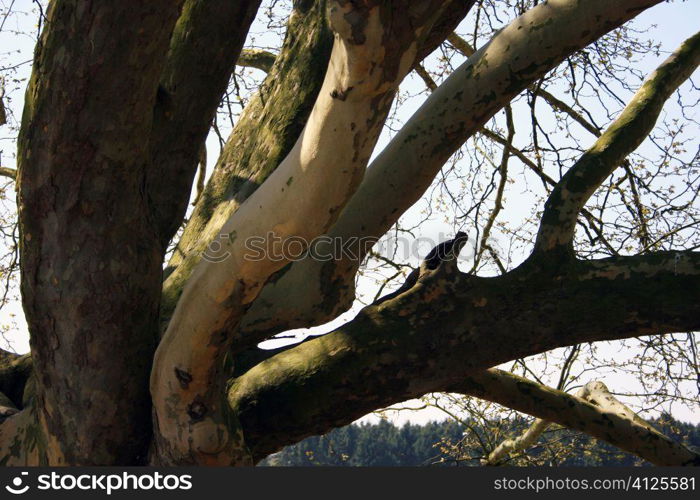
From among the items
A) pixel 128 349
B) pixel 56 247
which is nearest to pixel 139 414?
pixel 128 349

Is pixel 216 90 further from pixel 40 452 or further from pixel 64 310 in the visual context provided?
pixel 40 452

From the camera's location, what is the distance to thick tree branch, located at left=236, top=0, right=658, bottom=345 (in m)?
3.13

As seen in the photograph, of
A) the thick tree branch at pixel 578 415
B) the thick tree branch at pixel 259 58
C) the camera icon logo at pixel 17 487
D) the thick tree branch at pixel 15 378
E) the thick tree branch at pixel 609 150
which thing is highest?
the thick tree branch at pixel 259 58

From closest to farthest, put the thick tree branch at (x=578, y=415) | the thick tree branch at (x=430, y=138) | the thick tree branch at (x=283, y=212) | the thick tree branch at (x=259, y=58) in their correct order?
1. the thick tree branch at (x=283, y=212)
2. the thick tree branch at (x=430, y=138)
3. the thick tree branch at (x=578, y=415)
4. the thick tree branch at (x=259, y=58)

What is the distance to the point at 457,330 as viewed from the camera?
10.0 feet

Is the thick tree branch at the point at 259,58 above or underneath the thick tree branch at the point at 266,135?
above

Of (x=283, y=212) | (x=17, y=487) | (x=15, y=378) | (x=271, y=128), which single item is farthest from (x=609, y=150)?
(x=15, y=378)

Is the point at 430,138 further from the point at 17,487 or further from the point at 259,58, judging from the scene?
the point at 259,58

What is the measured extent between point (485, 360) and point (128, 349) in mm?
1370

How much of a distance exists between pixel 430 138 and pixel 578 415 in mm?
1848

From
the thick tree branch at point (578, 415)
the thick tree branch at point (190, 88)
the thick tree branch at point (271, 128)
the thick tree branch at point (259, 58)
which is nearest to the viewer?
the thick tree branch at point (190, 88)

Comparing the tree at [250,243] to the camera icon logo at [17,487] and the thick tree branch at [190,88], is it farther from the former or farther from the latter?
the camera icon logo at [17,487]

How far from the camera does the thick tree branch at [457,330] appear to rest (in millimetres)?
2936

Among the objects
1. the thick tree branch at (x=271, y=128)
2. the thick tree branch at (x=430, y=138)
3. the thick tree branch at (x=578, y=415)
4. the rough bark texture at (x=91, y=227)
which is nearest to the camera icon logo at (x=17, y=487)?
the rough bark texture at (x=91, y=227)
